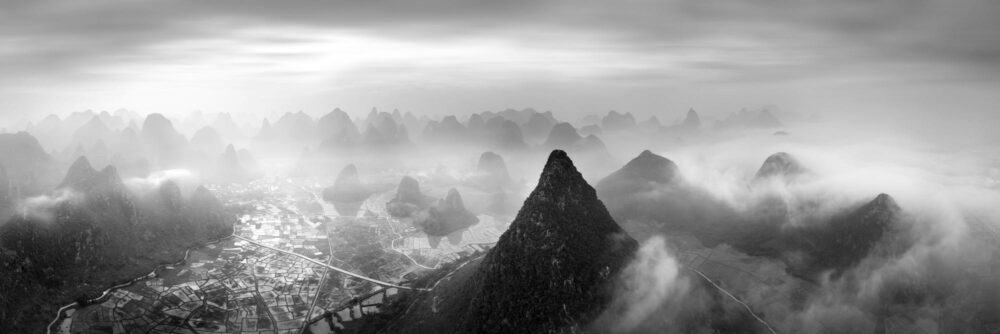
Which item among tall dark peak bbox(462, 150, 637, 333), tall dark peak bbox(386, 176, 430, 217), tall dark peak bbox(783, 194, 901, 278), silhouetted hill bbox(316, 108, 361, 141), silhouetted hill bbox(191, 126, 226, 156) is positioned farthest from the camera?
silhouetted hill bbox(316, 108, 361, 141)

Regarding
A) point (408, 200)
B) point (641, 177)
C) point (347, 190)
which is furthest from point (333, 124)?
point (641, 177)

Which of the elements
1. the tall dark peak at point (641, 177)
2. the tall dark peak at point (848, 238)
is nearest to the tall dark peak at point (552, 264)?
the tall dark peak at point (848, 238)

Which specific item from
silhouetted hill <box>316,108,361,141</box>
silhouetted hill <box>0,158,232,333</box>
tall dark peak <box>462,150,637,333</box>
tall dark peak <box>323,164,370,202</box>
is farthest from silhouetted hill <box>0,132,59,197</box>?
tall dark peak <box>462,150,637,333</box>

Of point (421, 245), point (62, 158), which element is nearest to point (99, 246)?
point (421, 245)

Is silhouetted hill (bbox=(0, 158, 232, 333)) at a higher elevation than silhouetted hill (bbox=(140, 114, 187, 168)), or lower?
lower

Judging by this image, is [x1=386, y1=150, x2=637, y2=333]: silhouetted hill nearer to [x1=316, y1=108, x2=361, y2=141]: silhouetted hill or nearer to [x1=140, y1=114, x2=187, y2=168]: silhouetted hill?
[x1=140, y1=114, x2=187, y2=168]: silhouetted hill

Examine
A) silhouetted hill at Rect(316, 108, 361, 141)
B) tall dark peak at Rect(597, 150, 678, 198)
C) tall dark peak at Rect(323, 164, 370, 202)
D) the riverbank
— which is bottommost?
the riverbank

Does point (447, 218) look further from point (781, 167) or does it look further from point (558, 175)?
point (781, 167)
